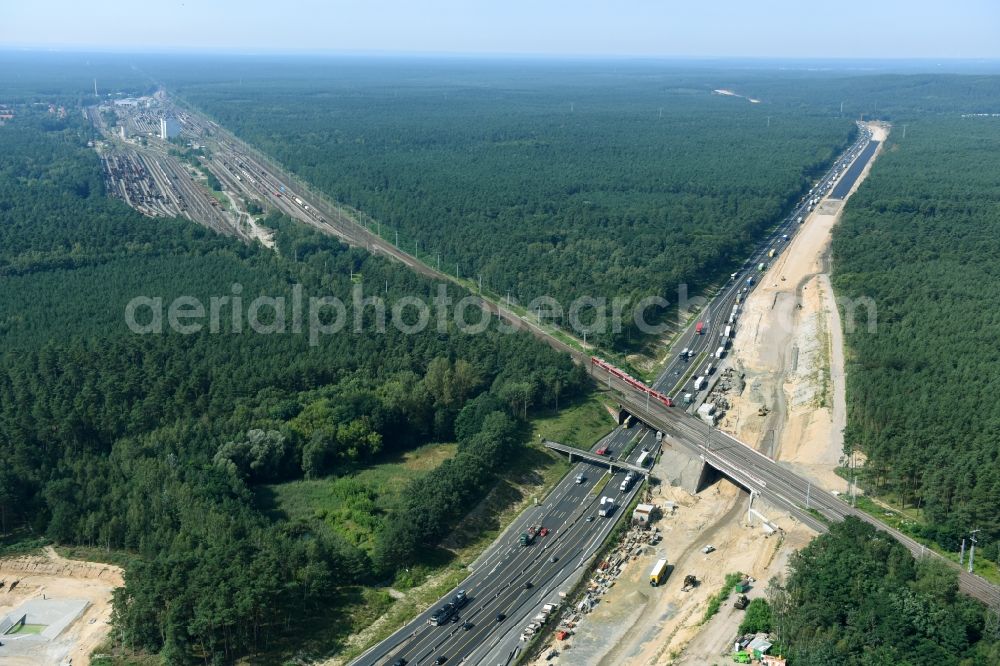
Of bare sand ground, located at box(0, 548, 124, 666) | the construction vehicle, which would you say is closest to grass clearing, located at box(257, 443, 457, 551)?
bare sand ground, located at box(0, 548, 124, 666)

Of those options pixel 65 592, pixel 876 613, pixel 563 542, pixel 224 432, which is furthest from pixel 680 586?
pixel 65 592

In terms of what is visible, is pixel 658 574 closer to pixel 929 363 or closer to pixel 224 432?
pixel 224 432

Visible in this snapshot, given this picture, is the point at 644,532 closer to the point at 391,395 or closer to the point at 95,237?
the point at 391,395

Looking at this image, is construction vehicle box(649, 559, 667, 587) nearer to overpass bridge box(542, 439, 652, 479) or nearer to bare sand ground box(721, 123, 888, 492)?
overpass bridge box(542, 439, 652, 479)

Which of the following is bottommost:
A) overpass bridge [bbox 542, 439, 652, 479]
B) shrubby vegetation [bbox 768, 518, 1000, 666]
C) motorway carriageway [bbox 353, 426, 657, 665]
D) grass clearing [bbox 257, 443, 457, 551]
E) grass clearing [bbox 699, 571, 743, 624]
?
motorway carriageway [bbox 353, 426, 657, 665]

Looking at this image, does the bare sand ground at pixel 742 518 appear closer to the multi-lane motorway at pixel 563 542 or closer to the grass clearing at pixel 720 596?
the grass clearing at pixel 720 596

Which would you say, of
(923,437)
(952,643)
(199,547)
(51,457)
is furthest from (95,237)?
(952,643)
